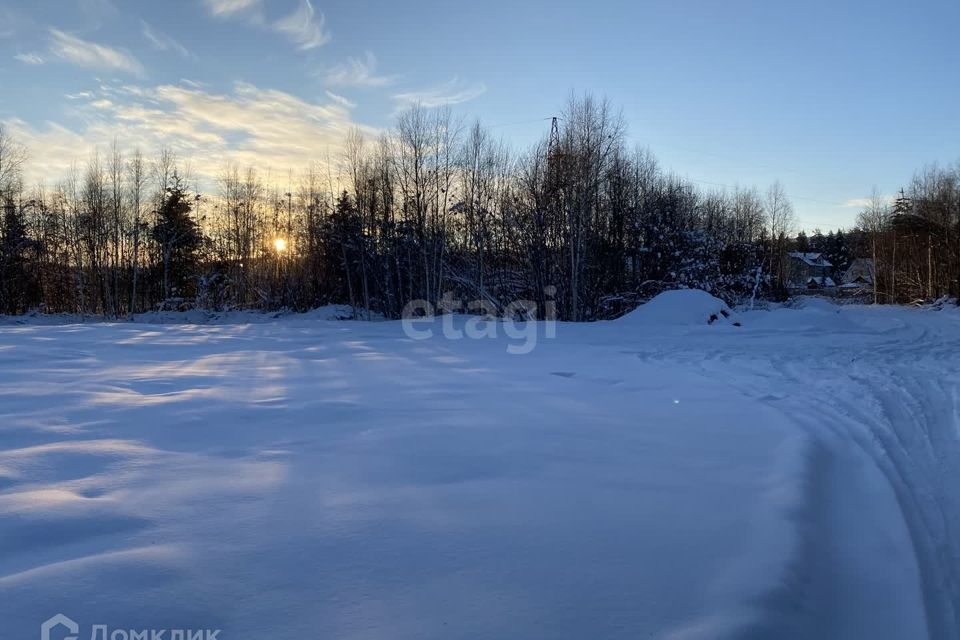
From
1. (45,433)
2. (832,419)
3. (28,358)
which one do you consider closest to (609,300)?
(832,419)

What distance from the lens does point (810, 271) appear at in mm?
63875

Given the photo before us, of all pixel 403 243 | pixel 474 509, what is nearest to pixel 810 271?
pixel 403 243

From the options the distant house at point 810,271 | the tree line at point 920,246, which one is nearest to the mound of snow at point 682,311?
the tree line at point 920,246

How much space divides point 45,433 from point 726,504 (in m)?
3.44

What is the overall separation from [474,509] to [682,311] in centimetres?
1078

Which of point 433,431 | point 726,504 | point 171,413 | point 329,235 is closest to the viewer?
point 726,504

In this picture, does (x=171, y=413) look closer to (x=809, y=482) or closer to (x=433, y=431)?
(x=433, y=431)

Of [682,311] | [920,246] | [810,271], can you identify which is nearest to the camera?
[682,311]

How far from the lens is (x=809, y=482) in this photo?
8.12ft

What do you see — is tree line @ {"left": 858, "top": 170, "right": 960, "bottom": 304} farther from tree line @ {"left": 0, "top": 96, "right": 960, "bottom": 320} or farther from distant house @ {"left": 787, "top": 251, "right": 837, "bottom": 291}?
distant house @ {"left": 787, "top": 251, "right": 837, "bottom": 291}

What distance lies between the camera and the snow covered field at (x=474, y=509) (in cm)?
139

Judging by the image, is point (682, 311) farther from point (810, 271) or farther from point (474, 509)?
point (810, 271)

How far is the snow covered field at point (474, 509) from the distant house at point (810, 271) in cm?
5788

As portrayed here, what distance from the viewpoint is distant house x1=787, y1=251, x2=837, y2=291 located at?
55.6 m
